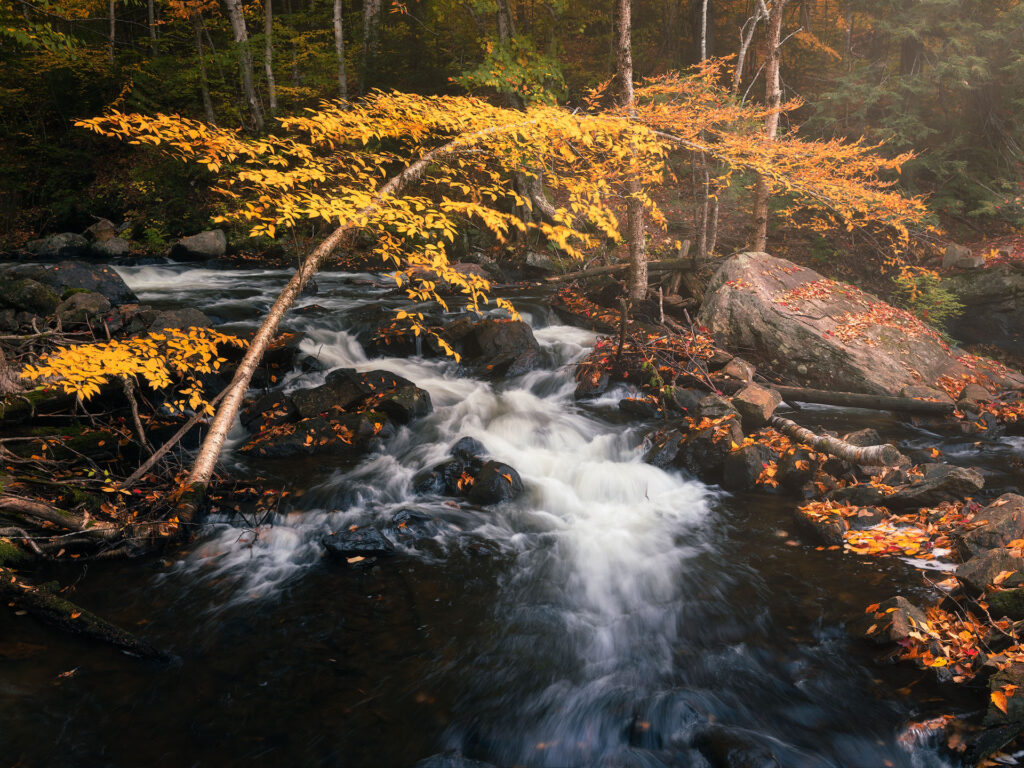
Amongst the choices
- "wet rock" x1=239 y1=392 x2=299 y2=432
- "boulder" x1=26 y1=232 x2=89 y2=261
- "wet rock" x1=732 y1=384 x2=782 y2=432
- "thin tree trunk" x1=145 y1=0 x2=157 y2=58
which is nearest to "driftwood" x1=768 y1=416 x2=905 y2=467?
"wet rock" x1=732 y1=384 x2=782 y2=432

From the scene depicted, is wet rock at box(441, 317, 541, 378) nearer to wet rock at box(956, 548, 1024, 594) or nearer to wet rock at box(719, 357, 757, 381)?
wet rock at box(719, 357, 757, 381)

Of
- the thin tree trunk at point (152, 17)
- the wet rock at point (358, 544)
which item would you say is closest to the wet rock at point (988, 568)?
the wet rock at point (358, 544)

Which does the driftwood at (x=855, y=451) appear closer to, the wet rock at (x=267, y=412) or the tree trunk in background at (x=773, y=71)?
the tree trunk in background at (x=773, y=71)

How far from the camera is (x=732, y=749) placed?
3.06 meters

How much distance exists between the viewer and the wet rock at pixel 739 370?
8.39 m

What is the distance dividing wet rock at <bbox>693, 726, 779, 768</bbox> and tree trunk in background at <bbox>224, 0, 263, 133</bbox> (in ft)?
59.7

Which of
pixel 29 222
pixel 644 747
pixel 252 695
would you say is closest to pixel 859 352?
pixel 644 747

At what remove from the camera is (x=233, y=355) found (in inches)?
325

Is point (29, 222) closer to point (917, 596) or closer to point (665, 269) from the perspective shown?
point (665, 269)

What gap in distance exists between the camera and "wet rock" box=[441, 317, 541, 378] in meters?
9.69

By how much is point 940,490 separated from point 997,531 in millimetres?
1127

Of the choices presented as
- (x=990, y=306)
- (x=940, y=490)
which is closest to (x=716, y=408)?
(x=940, y=490)

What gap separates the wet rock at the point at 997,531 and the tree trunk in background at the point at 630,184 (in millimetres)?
5957

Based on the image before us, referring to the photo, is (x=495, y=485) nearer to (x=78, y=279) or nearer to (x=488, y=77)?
(x=78, y=279)
